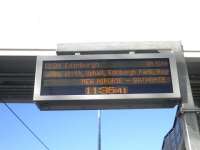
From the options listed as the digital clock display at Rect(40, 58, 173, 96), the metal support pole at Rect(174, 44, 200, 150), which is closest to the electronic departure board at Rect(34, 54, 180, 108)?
the digital clock display at Rect(40, 58, 173, 96)

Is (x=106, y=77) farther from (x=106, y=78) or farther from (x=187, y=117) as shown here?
(x=187, y=117)

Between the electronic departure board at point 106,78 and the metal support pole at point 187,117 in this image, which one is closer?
the electronic departure board at point 106,78

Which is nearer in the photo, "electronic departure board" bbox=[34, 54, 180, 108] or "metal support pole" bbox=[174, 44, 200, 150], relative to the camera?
"electronic departure board" bbox=[34, 54, 180, 108]

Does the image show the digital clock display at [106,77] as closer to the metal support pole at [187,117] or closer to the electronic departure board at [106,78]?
the electronic departure board at [106,78]

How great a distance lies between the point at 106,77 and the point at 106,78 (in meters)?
0.02

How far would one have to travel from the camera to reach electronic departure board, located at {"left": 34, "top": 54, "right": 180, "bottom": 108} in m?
5.37

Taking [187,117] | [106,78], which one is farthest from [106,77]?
[187,117]

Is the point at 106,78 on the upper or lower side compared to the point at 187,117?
upper

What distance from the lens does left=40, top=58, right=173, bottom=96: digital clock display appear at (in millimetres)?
5422

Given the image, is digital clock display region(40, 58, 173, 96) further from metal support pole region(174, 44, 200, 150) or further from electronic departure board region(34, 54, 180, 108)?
metal support pole region(174, 44, 200, 150)

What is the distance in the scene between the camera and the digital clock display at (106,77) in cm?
542

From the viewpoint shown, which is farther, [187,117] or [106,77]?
[187,117]

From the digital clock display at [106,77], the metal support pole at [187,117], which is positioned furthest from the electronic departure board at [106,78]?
the metal support pole at [187,117]

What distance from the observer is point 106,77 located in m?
5.54
